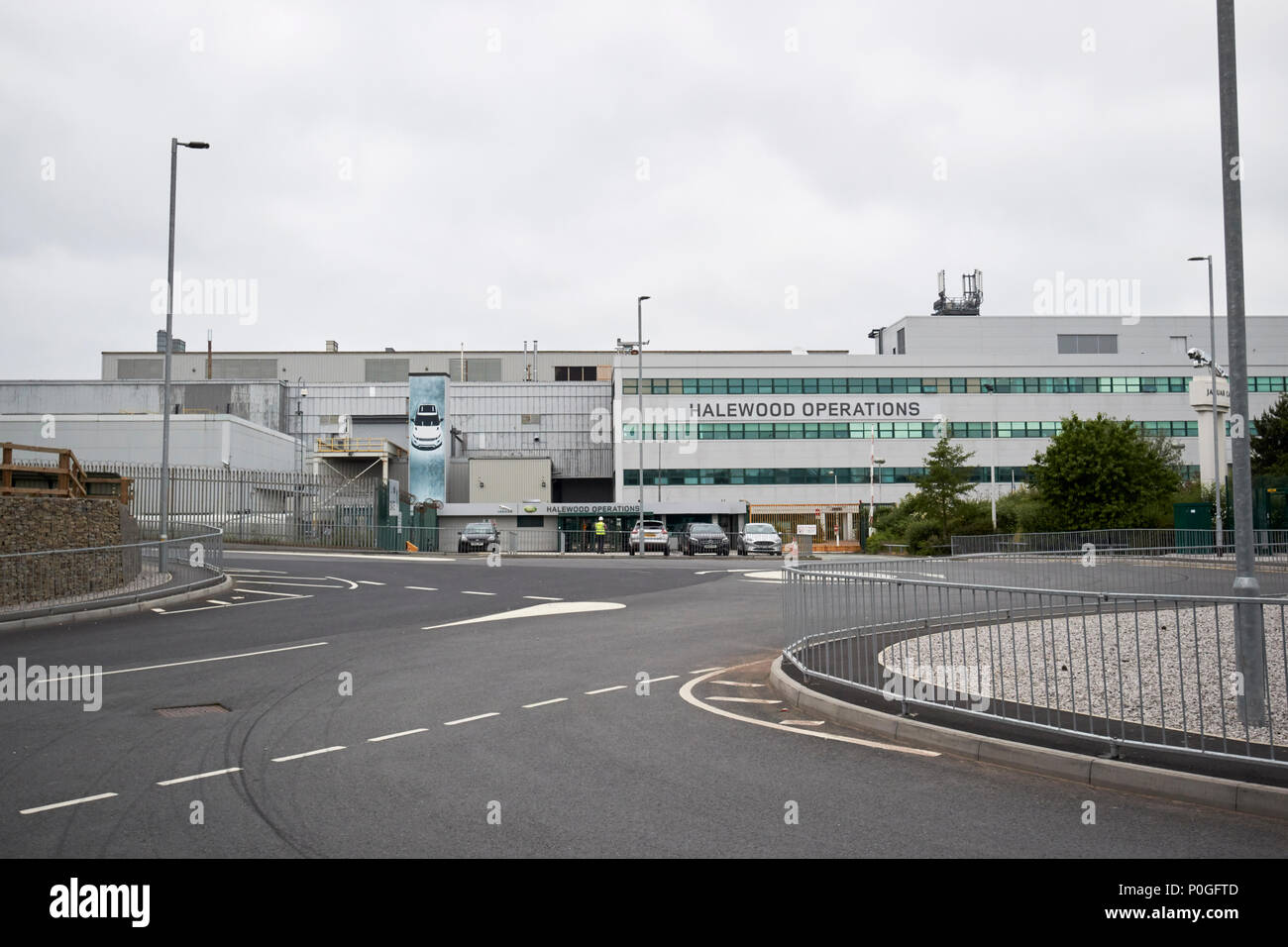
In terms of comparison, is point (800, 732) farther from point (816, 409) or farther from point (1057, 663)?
point (816, 409)

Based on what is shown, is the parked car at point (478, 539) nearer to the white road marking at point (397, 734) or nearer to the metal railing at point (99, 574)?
the metal railing at point (99, 574)

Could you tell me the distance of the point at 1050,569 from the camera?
880 inches

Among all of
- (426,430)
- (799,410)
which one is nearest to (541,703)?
(426,430)

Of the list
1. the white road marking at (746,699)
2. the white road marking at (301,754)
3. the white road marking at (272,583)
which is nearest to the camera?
the white road marking at (301,754)

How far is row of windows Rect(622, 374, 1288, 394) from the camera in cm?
7219

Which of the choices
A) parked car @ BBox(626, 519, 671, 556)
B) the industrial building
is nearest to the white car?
the industrial building

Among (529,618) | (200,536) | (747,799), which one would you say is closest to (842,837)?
(747,799)

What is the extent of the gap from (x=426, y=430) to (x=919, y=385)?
36.2 m

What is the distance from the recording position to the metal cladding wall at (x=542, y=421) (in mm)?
81000

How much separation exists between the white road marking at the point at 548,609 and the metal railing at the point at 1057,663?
19.8 feet

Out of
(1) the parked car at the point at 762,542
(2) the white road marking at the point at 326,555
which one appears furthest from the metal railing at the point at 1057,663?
(1) the parked car at the point at 762,542

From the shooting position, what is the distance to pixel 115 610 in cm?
1798
